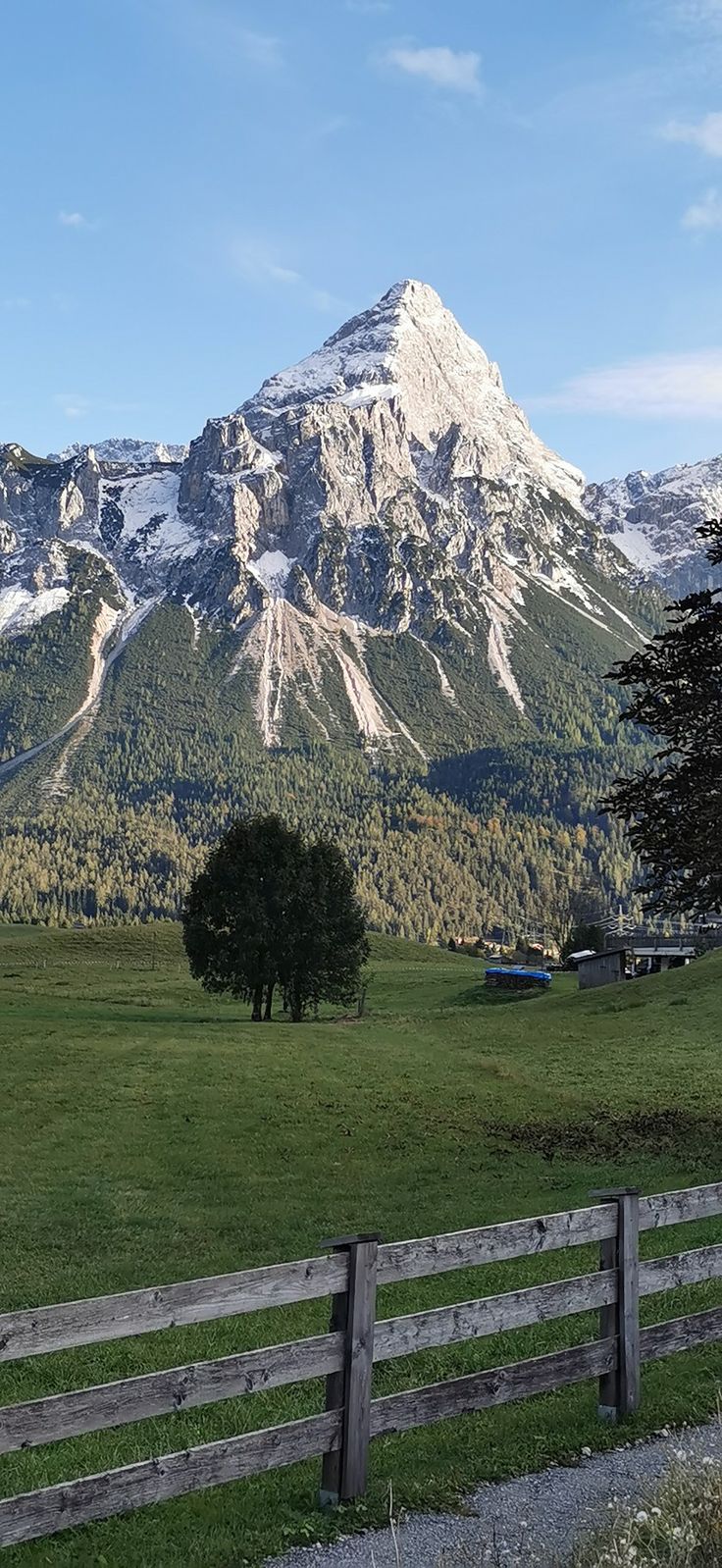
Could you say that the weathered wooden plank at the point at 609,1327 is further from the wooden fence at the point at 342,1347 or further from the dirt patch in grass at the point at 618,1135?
the dirt patch in grass at the point at 618,1135

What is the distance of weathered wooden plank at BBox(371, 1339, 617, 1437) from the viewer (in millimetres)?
9414

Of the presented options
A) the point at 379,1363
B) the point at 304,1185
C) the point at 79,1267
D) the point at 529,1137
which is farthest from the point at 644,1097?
the point at 379,1363

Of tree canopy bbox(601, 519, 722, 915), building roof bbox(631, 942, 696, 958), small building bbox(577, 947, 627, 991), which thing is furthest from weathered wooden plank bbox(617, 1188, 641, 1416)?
building roof bbox(631, 942, 696, 958)

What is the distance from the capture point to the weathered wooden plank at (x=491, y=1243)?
9445mm

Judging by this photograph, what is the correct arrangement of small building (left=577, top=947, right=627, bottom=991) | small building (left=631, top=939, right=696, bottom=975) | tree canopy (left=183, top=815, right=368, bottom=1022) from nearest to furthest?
tree canopy (left=183, top=815, right=368, bottom=1022), small building (left=577, top=947, right=627, bottom=991), small building (left=631, top=939, right=696, bottom=975)

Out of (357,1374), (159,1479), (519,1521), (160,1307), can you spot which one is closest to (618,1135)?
(519,1521)

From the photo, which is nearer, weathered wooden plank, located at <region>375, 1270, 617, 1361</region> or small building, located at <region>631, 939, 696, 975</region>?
weathered wooden plank, located at <region>375, 1270, 617, 1361</region>

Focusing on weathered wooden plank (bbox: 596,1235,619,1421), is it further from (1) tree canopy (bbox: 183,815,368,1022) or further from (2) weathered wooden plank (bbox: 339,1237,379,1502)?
(1) tree canopy (bbox: 183,815,368,1022)

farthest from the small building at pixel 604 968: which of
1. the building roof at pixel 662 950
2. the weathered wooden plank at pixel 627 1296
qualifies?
the weathered wooden plank at pixel 627 1296

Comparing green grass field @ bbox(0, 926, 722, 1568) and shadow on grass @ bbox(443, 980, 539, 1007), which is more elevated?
green grass field @ bbox(0, 926, 722, 1568)

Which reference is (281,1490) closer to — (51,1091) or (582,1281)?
(582,1281)

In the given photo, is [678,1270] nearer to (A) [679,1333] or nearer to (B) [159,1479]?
(A) [679,1333]

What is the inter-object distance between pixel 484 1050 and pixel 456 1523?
47.6 m

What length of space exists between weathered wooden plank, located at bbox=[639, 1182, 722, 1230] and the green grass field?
6.08ft
